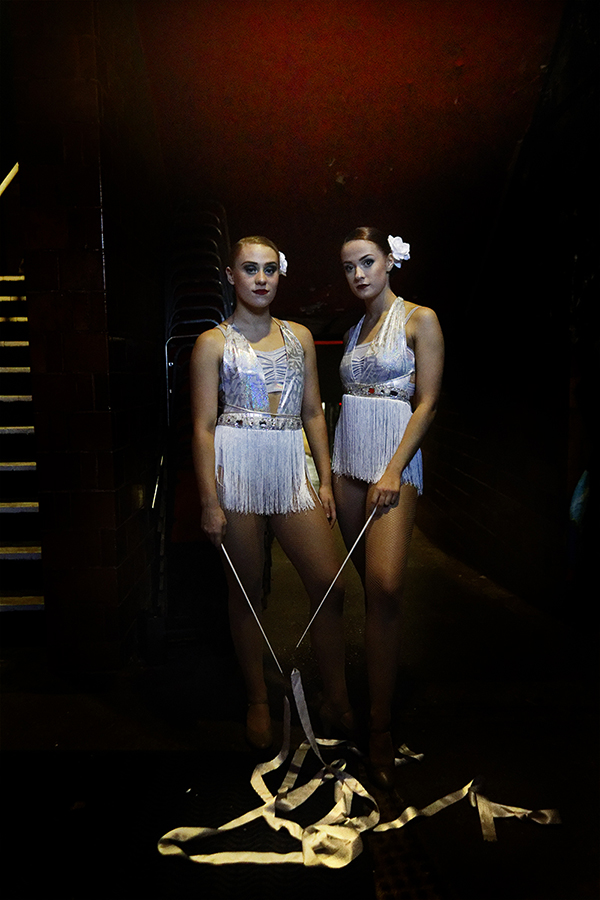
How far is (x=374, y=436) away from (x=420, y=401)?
8.6 inches

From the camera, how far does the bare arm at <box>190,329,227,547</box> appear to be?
2.09m

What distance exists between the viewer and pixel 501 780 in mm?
2006

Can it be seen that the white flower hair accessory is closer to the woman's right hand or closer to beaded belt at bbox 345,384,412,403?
beaded belt at bbox 345,384,412,403

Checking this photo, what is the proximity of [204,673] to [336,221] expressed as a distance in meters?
3.00

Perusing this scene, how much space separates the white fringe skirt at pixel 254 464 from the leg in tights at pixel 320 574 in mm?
80

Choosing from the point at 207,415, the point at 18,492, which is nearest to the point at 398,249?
the point at 207,415

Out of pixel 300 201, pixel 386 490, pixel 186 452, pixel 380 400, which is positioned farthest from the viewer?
pixel 300 201

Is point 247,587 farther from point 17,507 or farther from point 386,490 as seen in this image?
point 17,507

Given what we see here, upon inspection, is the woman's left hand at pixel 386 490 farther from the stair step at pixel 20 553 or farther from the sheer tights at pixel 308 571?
the stair step at pixel 20 553

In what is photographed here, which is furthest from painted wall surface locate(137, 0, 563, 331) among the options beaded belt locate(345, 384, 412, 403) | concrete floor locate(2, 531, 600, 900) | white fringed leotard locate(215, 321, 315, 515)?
concrete floor locate(2, 531, 600, 900)

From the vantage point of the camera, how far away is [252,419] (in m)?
2.15

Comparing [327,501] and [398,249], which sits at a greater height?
[398,249]

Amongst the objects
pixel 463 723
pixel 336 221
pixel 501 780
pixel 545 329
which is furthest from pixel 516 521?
pixel 336 221

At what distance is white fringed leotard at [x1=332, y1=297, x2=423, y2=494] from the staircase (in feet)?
6.19
